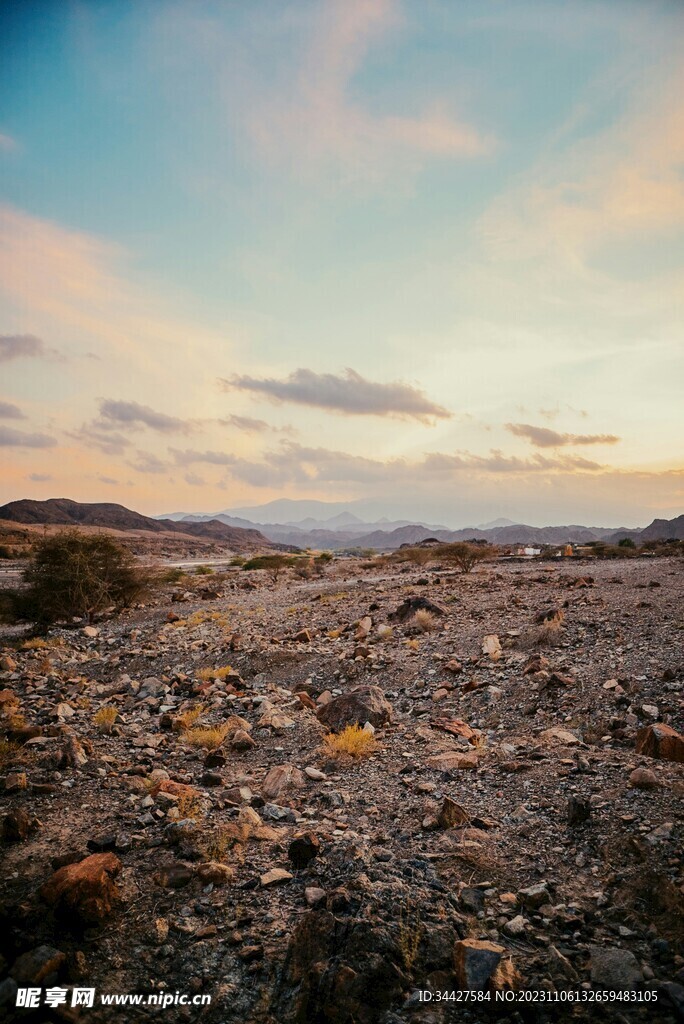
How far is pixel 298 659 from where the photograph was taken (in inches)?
481

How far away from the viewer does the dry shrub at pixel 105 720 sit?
8242 millimetres

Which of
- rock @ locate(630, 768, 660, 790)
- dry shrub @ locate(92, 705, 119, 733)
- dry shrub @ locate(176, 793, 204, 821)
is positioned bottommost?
dry shrub @ locate(92, 705, 119, 733)

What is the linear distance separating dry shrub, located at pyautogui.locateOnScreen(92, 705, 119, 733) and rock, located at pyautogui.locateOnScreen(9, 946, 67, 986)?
4.94m

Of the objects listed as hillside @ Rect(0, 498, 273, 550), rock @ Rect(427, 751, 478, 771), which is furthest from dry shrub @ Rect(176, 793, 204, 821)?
hillside @ Rect(0, 498, 273, 550)

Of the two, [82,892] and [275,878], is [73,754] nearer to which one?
[82,892]

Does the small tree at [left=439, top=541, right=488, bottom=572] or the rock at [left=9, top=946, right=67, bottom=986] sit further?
the small tree at [left=439, top=541, right=488, bottom=572]

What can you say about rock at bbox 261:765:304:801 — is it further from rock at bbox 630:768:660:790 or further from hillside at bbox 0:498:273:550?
hillside at bbox 0:498:273:550

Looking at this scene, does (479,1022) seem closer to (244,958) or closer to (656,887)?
(244,958)

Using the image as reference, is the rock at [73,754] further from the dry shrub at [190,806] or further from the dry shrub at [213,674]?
the dry shrub at [213,674]

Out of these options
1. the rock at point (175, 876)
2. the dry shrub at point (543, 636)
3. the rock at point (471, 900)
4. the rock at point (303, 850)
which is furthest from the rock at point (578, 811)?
the dry shrub at point (543, 636)

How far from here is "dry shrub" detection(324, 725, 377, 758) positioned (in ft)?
23.6

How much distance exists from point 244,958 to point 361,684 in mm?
7160

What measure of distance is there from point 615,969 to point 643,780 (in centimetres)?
245

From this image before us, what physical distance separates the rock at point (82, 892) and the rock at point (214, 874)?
0.70 meters
